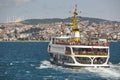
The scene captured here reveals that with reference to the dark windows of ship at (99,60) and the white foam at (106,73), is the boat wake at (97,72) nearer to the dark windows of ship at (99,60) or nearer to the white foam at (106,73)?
the white foam at (106,73)

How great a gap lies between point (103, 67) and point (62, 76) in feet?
31.6

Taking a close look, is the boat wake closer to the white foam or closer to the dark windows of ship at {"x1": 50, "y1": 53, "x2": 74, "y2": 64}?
the white foam

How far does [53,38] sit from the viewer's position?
9956 centimetres

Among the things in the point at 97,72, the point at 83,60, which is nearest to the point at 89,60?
the point at 83,60

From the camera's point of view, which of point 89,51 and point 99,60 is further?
point 89,51

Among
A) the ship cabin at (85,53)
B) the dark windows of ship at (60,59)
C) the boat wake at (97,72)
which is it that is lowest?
the boat wake at (97,72)

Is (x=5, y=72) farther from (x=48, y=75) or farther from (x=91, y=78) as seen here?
(x=91, y=78)

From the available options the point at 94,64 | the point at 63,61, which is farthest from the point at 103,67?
the point at 63,61

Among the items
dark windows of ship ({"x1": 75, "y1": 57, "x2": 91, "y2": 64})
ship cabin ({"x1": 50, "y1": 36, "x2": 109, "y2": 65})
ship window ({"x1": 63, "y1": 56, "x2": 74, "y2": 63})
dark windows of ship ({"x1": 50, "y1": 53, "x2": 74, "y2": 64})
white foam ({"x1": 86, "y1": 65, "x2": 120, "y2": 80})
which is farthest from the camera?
dark windows of ship ({"x1": 50, "y1": 53, "x2": 74, "y2": 64})

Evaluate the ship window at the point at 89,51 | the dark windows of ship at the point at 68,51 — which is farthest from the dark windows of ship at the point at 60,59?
the ship window at the point at 89,51

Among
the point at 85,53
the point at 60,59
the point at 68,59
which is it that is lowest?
the point at 60,59

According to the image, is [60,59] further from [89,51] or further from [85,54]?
[85,54]

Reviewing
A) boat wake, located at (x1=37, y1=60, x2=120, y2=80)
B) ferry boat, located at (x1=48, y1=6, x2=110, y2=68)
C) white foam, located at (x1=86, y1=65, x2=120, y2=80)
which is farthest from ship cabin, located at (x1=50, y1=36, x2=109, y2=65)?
white foam, located at (x1=86, y1=65, x2=120, y2=80)

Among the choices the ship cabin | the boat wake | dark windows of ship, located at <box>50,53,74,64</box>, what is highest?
the ship cabin
